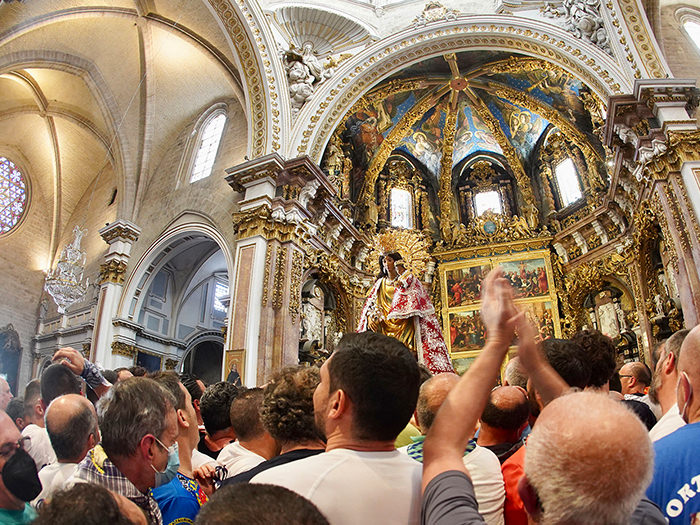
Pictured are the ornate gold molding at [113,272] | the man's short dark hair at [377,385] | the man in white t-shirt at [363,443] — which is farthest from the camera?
the ornate gold molding at [113,272]

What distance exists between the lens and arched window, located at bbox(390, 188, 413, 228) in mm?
15977

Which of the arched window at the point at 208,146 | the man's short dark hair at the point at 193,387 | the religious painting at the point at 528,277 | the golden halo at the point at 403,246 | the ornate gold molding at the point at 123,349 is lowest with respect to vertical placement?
the man's short dark hair at the point at 193,387

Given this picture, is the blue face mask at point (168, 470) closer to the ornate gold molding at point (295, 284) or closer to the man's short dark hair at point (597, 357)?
the man's short dark hair at point (597, 357)

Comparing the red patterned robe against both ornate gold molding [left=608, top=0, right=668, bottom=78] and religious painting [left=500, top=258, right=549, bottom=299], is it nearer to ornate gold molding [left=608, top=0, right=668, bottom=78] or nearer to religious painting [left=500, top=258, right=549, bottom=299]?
ornate gold molding [left=608, top=0, right=668, bottom=78]

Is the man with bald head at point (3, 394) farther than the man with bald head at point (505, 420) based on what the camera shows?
Yes

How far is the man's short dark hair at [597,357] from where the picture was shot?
252 cm

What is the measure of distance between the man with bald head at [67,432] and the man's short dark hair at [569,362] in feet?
7.26

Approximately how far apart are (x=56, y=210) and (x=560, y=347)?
18.9 metres

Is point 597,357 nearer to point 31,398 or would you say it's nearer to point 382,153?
point 31,398

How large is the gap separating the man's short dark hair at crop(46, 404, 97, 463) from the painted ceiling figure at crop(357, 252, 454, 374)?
444cm

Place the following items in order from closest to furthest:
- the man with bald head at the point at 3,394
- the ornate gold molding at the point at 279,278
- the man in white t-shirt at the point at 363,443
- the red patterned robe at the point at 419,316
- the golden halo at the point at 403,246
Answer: the man in white t-shirt at the point at 363,443, the man with bald head at the point at 3,394, the red patterned robe at the point at 419,316, the golden halo at the point at 403,246, the ornate gold molding at the point at 279,278

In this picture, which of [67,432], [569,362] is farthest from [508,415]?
[67,432]

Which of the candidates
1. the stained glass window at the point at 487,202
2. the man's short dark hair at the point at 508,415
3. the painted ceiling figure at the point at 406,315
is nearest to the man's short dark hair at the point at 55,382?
the man's short dark hair at the point at 508,415

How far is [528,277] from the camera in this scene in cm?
1427
